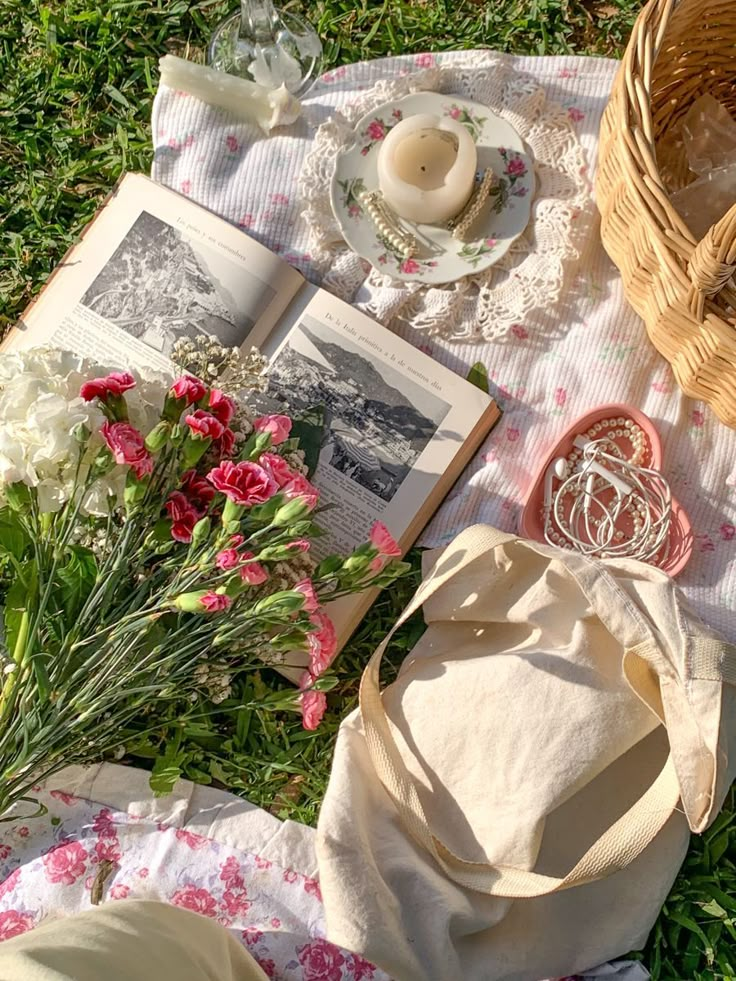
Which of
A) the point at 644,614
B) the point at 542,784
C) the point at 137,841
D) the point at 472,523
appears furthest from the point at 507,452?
the point at 137,841

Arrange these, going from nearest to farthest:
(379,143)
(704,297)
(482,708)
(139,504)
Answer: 1. (139,504)
2. (704,297)
3. (482,708)
4. (379,143)

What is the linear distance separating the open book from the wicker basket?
0.68 ft

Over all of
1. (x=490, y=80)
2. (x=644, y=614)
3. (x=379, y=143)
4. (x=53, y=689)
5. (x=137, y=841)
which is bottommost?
(x=137, y=841)

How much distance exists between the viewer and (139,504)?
2.49 ft

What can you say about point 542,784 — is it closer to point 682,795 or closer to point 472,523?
point 682,795

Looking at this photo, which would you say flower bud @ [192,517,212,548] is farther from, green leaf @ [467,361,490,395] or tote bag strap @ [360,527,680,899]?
green leaf @ [467,361,490,395]

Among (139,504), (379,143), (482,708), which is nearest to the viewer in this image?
(139,504)

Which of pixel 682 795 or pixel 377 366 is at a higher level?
pixel 377 366

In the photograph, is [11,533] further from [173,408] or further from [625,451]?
[625,451]

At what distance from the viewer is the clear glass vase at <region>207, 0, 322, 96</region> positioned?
44.8 inches

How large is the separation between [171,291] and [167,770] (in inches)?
19.9

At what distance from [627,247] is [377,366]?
0.92ft

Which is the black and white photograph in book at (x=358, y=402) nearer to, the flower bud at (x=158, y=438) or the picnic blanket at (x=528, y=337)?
the picnic blanket at (x=528, y=337)

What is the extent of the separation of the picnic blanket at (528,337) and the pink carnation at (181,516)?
35 cm
